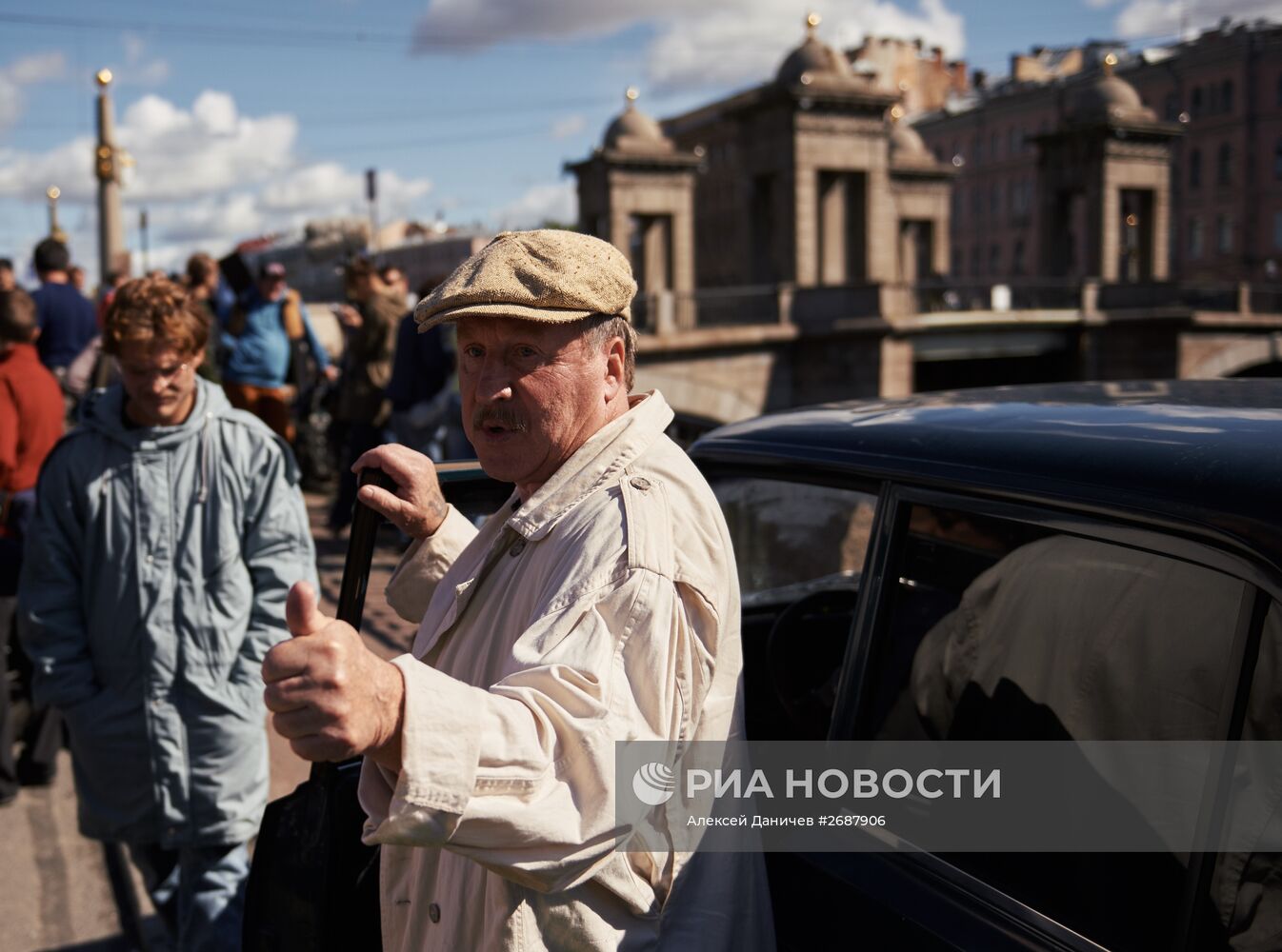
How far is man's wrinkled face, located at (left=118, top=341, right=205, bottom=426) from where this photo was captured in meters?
3.45

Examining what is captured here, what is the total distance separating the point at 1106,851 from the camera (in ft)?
6.97

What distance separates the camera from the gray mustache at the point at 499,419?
1927 millimetres

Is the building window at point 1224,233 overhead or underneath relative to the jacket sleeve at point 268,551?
overhead

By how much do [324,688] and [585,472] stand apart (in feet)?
2.08

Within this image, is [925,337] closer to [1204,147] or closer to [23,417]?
[23,417]

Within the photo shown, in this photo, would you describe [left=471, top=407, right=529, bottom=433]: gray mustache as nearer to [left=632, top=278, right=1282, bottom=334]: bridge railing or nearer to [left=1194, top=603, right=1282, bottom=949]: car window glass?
[left=1194, top=603, right=1282, bottom=949]: car window glass

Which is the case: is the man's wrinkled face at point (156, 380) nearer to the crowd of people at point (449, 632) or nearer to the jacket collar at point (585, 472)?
the crowd of people at point (449, 632)

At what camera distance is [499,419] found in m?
1.94

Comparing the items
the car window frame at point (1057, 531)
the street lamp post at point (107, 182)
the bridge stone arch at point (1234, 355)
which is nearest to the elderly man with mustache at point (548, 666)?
the car window frame at point (1057, 531)

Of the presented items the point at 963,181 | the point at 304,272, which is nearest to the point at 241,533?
the point at 963,181

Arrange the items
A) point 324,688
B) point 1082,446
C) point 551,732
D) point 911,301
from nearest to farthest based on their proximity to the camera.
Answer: point 324,688
point 551,732
point 1082,446
point 911,301

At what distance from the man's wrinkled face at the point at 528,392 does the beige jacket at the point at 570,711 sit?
0.06 meters

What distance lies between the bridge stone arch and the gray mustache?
36354mm

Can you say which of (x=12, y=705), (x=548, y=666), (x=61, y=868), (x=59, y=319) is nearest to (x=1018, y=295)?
(x=59, y=319)
